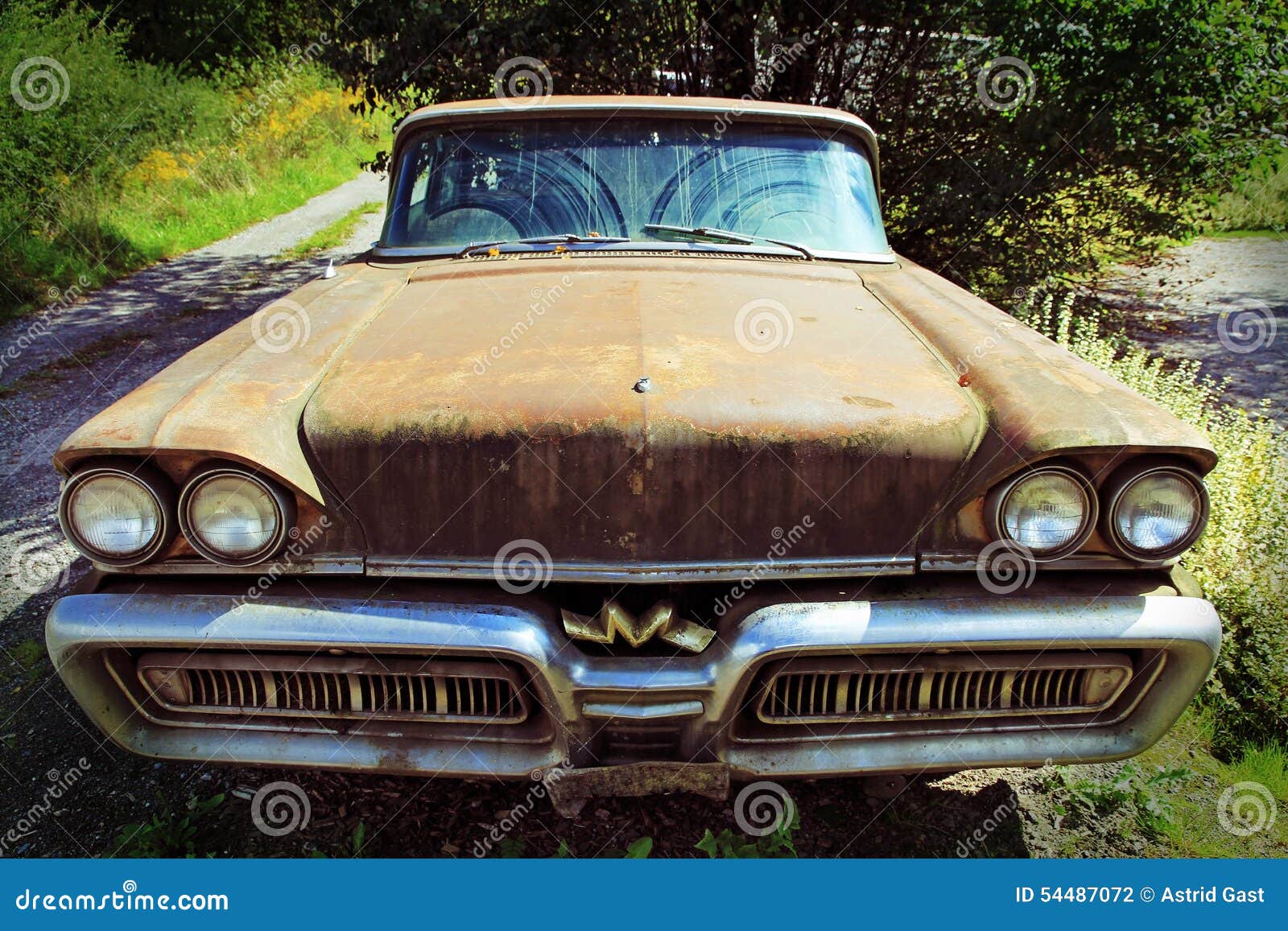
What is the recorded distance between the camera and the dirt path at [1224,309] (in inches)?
233

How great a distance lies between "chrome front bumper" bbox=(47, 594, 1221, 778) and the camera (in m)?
1.84

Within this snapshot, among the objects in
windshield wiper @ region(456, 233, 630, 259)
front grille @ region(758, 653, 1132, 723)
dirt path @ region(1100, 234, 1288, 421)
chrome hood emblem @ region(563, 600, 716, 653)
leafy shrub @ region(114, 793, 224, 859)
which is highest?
windshield wiper @ region(456, 233, 630, 259)

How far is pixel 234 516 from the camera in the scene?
6.13ft

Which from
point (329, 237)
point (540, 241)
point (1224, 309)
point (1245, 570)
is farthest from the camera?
point (329, 237)

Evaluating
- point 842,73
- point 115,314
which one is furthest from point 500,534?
point 115,314

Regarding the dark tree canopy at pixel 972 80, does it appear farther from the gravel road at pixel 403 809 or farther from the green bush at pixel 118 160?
the gravel road at pixel 403 809

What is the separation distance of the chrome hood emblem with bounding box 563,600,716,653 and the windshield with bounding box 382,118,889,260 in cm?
155

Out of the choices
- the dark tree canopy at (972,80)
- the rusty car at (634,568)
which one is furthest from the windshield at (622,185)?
Answer: the dark tree canopy at (972,80)

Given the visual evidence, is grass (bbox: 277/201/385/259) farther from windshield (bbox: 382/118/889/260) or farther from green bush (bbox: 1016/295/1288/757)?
green bush (bbox: 1016/295/1288/757)

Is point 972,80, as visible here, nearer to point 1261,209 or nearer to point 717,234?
point 717,234

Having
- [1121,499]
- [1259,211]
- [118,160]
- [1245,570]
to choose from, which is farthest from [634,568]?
[1259,211]

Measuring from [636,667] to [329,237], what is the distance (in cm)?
1026

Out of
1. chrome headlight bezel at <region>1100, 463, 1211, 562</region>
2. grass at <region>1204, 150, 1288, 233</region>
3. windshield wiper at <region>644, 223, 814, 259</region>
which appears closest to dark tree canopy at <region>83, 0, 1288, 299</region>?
windshield wiper at <region>644, 223, 814, 259</region>

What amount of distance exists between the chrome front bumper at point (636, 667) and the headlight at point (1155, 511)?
0.41 feet
